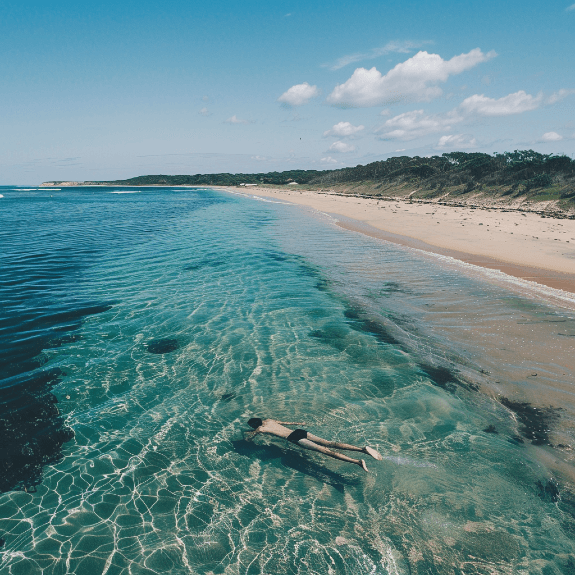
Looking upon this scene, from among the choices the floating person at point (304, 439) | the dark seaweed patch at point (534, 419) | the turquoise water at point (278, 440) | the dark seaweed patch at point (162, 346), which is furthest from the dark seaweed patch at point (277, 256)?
the dark seaweed patch at point (534, 419)

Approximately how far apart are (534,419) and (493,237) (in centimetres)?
2310

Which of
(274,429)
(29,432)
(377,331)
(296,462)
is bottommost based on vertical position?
(296,462)

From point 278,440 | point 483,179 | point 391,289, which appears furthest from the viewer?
point 483,179

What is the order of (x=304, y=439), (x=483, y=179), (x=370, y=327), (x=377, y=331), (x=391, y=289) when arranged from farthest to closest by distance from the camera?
(x=483, y=179)
(x=391, y=289)
(x=370, y=327)
(x=377, y=331)
(x=304, y=439)

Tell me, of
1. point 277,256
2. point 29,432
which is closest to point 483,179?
point 277,256

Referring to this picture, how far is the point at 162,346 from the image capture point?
11.0m

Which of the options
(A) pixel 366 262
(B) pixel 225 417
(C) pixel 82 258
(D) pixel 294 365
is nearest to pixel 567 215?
(A) pixel 366 262

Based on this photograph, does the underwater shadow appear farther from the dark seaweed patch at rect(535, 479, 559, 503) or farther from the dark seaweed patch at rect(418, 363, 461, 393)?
the dark seaweed patch at rect(418, 363, 461, 393)

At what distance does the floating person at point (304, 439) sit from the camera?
5.93 metres

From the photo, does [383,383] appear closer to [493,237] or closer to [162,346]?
[162,346]

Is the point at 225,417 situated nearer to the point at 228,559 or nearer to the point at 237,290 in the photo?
the point at 228,559

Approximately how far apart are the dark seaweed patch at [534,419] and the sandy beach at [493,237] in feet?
34.6

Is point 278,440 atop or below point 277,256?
below

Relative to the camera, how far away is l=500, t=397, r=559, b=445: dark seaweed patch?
7.03 meters
